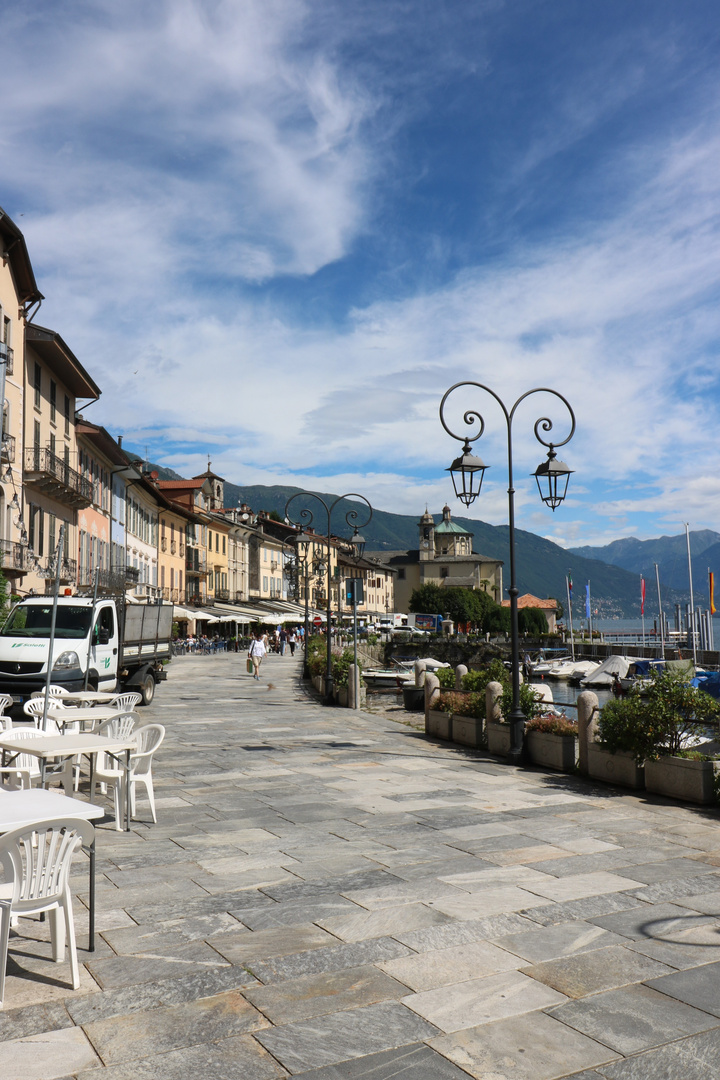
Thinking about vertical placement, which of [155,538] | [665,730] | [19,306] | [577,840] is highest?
[19,306]

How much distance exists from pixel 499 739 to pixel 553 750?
1.46 metres

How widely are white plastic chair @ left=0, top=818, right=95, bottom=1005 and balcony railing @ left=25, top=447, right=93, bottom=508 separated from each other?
26.4 meters

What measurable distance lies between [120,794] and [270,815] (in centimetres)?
150

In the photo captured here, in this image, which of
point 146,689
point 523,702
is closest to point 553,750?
point 523,702

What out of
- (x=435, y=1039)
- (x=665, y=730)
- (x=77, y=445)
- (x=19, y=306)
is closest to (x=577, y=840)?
(x=665, y=730)

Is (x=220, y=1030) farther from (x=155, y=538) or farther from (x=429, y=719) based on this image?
(x=155, y=538)

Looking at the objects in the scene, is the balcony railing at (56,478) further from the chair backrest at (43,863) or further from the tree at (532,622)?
the tree at (532,622)

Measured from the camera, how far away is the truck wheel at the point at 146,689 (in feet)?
68.8

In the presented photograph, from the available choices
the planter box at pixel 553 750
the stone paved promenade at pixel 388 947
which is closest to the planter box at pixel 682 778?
the stone paved promenade at pixel 388 947

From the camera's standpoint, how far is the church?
15138 cm

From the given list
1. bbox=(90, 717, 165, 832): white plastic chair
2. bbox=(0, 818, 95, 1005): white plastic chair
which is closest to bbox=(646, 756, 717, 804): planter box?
bbox=(90, 717, 165, 832): white plastic chair

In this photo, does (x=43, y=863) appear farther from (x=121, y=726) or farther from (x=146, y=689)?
(x=146, y=689)

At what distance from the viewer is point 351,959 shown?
499 cm

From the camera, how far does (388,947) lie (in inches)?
204
